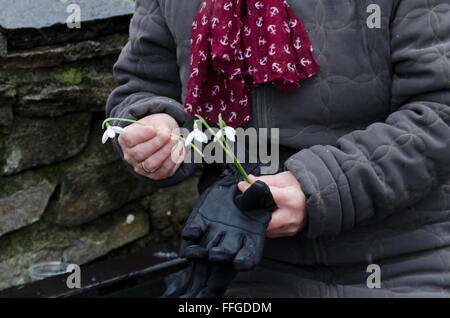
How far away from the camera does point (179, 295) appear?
1308 mm

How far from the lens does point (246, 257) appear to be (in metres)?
1.10

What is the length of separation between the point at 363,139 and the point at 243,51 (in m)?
0.26

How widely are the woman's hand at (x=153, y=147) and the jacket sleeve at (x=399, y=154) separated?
228mm

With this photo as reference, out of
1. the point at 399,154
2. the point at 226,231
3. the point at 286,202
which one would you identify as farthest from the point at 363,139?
the point at 226,231

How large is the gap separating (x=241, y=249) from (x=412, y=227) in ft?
1.12

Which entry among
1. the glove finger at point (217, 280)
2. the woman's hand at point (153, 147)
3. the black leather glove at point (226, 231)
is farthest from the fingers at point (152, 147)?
the glove finger at point (217, 280)

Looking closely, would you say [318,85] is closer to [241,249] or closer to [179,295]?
[241,249]

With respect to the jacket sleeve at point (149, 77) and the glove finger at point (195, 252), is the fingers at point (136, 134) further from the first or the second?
the glove finger at point (195, 252)

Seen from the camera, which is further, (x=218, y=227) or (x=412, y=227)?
(x=412, y=227)

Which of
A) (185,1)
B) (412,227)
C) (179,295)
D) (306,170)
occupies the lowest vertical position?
(179,295)

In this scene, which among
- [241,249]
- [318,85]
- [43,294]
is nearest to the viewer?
[241,249]

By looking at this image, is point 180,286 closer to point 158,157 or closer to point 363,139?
point 158,157

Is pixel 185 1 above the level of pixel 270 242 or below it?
above
